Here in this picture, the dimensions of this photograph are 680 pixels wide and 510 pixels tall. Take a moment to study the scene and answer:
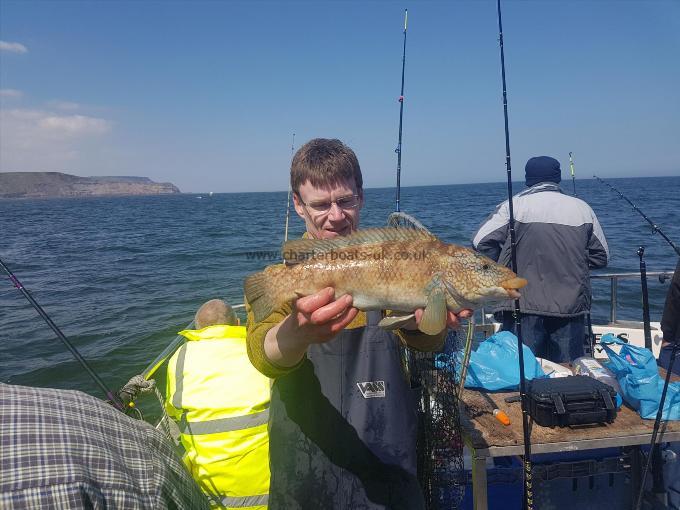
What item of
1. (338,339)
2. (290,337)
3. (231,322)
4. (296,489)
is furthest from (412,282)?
(231,322)

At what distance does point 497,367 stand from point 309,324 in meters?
2.64

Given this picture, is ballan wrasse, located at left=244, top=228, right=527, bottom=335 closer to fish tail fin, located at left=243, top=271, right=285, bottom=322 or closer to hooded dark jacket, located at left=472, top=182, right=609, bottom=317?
fish tail fin, located at left=243, top=271, right=285, bottom=322

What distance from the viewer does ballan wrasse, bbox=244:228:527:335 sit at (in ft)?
9.11

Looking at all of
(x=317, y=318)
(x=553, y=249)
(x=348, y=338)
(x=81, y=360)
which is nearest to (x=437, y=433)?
(x=348, y=338)

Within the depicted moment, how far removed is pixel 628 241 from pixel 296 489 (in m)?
27.1

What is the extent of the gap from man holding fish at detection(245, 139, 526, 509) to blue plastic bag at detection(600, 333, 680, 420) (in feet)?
5.59

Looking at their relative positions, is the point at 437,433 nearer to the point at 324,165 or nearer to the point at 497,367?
the point at 497,367

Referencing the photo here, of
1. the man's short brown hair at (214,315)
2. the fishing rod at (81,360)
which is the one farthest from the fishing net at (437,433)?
the fishing rod at (81,360)

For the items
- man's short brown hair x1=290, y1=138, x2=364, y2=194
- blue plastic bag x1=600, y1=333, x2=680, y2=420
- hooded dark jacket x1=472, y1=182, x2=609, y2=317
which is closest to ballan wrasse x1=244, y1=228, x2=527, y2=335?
man's short brown hair x1=290, y1=138, x2=364, y2=194

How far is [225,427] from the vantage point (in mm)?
3145

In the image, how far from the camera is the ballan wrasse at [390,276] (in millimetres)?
2775

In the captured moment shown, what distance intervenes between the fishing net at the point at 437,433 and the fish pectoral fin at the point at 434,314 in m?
0.75

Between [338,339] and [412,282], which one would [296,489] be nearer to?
[338,339]

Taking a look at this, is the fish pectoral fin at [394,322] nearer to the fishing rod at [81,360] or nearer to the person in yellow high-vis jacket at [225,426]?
the person in yellow high-vis jacket at [225,426]
